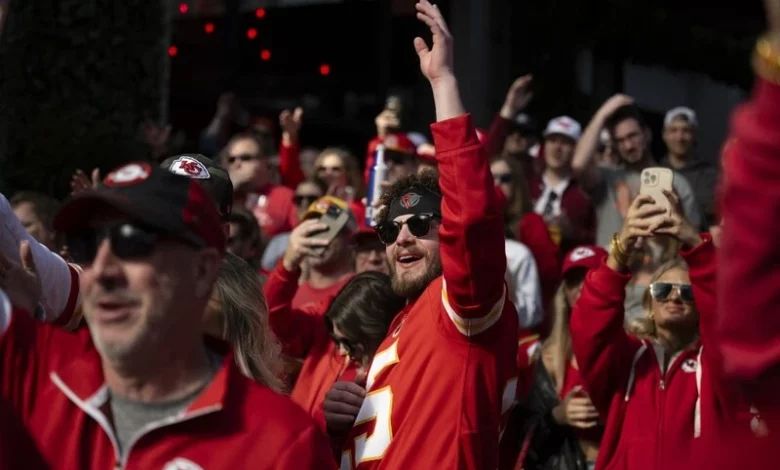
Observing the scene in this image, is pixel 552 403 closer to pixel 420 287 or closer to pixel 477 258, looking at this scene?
pixel 420 287

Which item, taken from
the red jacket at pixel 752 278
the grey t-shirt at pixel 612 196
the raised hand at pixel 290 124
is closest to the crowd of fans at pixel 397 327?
the red jacket at pixel 752 278

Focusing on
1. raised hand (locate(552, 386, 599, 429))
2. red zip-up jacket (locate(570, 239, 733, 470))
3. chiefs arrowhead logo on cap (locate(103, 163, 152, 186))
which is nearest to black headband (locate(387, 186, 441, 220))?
red zip-up jacket (locate(570, 239, 733, 470))

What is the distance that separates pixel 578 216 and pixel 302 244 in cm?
369

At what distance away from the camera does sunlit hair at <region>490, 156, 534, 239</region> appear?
28.9 ft

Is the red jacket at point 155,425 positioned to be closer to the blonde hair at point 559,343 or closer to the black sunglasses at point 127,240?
the black sunglasses at point 127,240

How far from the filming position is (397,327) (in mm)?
4840

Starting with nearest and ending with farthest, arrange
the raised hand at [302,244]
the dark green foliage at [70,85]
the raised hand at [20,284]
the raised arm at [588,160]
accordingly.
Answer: the raised hand at [20,284], the raised hand at [302,244], the dark green foliage at [70,85], the raised arm at [588,160]

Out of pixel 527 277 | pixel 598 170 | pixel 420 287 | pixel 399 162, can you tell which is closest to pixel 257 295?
pixel 420 287

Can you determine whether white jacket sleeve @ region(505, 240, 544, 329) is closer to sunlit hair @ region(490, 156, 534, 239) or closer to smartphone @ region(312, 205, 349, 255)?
sunlit hair @ region(490, 156, 534, 239)

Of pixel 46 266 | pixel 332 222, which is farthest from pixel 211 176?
pixel 332 222

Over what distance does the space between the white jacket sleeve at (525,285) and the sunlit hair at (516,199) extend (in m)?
0.51

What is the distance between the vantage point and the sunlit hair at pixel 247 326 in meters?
4.67

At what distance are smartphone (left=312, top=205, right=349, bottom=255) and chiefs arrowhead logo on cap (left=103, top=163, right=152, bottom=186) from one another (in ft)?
9.92

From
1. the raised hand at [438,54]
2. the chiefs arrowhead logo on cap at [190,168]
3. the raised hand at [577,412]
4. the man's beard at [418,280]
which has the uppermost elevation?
the raised hand at [438,54]
